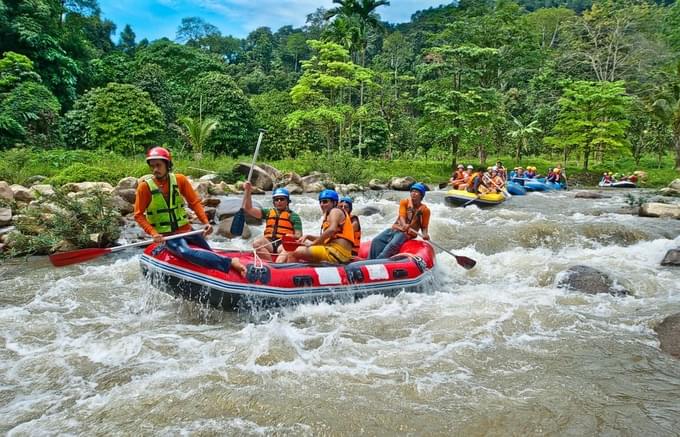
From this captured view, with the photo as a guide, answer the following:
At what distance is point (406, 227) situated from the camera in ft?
22.9

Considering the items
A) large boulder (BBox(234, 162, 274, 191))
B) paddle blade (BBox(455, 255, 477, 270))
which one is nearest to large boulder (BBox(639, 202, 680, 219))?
paddle blade (BBox(455, 255, 477, 270))

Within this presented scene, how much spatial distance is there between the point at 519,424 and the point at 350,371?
4.64ft

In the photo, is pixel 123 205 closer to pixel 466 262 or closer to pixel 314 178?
pixel 466 262

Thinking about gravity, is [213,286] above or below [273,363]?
above

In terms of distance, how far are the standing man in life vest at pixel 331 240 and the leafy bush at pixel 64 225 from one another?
4.28 m

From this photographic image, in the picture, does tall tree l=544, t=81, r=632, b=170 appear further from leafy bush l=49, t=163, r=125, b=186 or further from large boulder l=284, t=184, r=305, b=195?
leafy bush l=49, t=163, r=125, b=186

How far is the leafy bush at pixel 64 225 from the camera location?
7.94 m

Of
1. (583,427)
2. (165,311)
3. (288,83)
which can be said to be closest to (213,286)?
(165,311)

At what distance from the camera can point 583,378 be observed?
13.3 feet

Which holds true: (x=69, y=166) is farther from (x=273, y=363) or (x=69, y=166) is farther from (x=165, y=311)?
(x=273, y=363)

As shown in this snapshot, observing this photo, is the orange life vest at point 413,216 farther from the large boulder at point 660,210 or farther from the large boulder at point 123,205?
the large boulder at point 660,210

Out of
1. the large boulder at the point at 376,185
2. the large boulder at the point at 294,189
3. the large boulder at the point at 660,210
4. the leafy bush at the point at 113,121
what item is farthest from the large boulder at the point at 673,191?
the leafy bush at the point at 113,121

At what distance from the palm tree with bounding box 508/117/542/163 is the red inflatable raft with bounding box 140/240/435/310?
2126cm

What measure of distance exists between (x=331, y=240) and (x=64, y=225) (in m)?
4.92
